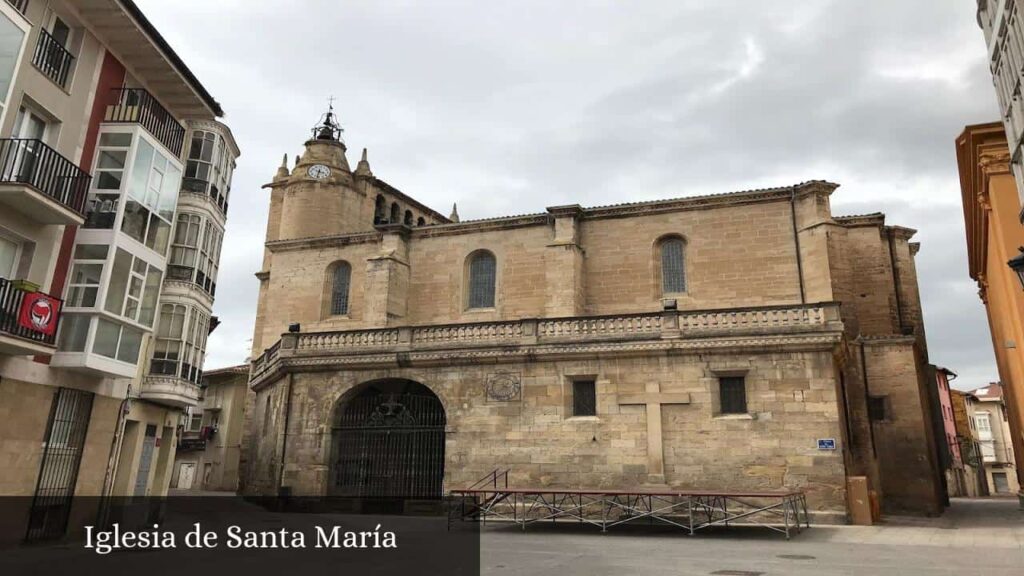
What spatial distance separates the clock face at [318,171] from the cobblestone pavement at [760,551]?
Result: 929 inches

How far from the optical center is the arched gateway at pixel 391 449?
19.4 m

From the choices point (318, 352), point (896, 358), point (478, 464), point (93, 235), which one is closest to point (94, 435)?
point (93, 235)

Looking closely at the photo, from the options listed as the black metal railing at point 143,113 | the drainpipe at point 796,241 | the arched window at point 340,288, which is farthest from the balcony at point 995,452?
the black metal railing at point 143,113

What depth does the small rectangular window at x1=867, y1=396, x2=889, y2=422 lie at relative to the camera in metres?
21.4

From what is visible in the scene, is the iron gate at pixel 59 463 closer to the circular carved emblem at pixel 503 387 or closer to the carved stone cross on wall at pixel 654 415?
the circular carved emblem at pixel 503 387

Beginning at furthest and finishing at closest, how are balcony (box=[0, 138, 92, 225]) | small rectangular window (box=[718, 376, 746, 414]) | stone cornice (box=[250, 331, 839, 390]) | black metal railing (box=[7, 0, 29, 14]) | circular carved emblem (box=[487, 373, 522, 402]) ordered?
circular carved emblem (box=[487, 373, 522, 402])
small rectangular window (box=[718, 376, 746, 414])
stone cornice (box=[250, 331, 839, 390])
black metal railing (box=[7, 0, 29, 14])
balcony (box=[0, 138, 92, 225])

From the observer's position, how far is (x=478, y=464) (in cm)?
1844

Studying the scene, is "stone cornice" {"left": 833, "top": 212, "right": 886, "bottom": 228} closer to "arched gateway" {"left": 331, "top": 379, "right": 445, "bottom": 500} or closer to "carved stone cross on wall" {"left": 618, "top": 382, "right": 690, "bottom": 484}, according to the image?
"carved stone cross on wall" {"left": 618, "top": 382, "right": 690, "bottom": 484}

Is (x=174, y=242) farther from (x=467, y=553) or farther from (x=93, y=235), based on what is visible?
(x=467, y=553)

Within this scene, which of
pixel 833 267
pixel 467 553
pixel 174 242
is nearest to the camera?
pixel 467 553

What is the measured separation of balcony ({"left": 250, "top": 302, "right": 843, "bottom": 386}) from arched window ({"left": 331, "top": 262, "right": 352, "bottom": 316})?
755 centimetres

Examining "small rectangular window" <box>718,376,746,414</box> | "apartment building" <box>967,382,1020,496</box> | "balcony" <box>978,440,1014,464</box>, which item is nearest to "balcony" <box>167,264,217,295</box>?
"small rectangular window" <box>718,376,746,414</box>

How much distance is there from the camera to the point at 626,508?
1567cm

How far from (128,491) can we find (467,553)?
867cm
